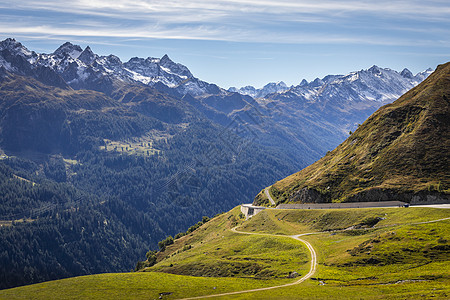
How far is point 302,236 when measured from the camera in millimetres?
136750

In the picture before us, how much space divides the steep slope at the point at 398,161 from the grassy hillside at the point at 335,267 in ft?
63.6

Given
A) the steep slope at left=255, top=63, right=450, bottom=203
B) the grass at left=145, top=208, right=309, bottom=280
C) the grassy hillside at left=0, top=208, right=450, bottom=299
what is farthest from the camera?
the steep slope at left=255, top=63, right=450, bottom=203

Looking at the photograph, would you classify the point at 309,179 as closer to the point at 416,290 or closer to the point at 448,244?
the point at 448,244

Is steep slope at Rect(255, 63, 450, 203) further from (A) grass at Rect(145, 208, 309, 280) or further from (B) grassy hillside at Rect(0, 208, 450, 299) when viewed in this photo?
(A) grass at Rect(145, 208, 309, 280)

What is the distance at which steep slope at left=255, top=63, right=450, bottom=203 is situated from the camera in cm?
14862

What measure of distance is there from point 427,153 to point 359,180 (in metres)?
27.4

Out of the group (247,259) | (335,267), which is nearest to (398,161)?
(247,259)

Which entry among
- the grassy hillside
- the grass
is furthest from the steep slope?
the grass

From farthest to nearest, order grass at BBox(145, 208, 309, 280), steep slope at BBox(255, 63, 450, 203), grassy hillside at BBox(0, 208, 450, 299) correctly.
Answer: steep slope at BBox(255, 63, 450, 203) < grass at BBox(145, 208, 309, 280) < grassy hillside at BBox(0, 208, 450, 299)

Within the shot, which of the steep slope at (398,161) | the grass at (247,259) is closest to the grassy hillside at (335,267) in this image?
the grass at (247,259)

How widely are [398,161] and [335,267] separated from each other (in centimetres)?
7987

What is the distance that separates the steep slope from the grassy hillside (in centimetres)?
1938

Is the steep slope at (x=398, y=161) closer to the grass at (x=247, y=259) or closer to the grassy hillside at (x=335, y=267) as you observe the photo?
the grassy hillside at (x=335, y=267)

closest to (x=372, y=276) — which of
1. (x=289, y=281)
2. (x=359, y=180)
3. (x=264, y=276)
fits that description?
(x=289, y=281)
